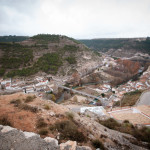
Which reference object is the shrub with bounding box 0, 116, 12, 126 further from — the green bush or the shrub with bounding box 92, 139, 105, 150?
the green bush

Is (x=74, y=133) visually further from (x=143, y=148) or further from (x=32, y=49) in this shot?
(x=32, y=49)

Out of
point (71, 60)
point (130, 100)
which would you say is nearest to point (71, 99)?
point (130, 100)

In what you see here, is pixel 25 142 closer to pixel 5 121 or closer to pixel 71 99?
pixel 5 121

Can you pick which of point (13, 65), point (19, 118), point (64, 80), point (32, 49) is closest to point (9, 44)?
point (32, 49)

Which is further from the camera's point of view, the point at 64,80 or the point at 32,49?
the point at 32,49

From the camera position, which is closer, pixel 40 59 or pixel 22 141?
pixel 22 141

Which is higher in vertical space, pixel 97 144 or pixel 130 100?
pixel 97 144

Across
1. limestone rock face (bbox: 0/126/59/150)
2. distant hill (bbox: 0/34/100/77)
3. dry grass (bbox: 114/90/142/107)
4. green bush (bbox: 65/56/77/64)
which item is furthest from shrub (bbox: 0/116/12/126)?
green bush (bbox: 65/56/77/64)

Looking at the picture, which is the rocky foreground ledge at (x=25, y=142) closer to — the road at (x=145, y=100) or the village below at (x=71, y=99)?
the village below at (x=71, y=99)

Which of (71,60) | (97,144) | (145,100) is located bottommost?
(145,100)
